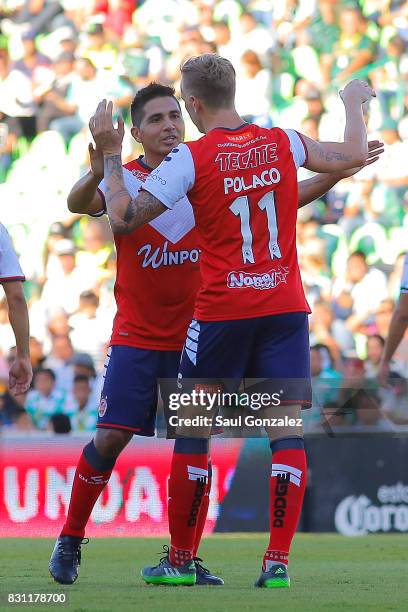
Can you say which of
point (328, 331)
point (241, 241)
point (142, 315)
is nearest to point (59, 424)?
point (328, 331)

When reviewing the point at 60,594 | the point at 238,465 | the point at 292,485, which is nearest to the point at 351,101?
the point at 292,485

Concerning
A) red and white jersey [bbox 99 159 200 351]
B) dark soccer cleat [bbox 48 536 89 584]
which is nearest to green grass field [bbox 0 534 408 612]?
dark soccer cleat [bbox 48 536 89 584]

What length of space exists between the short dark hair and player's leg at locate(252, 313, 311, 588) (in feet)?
5.01

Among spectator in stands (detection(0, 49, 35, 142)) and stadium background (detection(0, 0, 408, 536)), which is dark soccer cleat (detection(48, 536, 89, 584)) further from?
spectator in stands (detection(0, 49, 35, 142))

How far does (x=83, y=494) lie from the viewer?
611cm

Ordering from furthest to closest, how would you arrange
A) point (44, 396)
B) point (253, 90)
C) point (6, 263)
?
1. point (253, 90)
2. point (44, 396)
3. point (6, 263)

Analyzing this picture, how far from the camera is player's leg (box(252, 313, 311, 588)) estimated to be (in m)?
5.39

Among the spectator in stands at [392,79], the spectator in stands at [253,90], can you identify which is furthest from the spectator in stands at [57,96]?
the spectator in stands at [392,79]

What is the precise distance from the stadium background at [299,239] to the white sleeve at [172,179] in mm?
5486

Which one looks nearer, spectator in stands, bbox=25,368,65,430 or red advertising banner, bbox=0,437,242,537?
red advertising banner, bbox=0,437,242,537

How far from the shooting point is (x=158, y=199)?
5.34 meters

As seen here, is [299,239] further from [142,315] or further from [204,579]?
[204,579]

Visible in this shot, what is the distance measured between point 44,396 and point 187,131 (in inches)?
197

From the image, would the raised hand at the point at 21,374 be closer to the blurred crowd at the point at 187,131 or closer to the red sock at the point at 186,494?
the red sock at the point at 186,494
